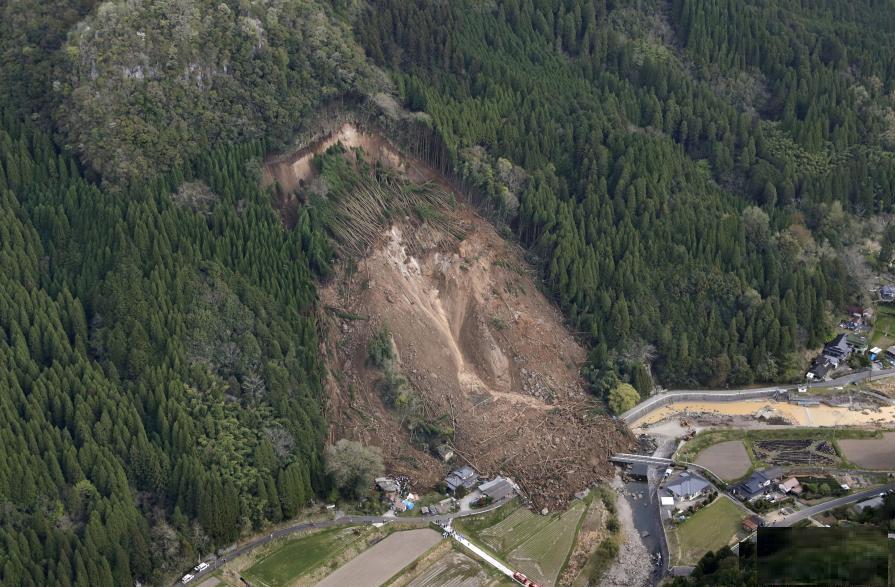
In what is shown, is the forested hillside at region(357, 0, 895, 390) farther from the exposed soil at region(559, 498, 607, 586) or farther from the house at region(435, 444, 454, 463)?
the house at region(435, 444, 454, 463)

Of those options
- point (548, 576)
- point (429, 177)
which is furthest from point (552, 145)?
point (548, 576)

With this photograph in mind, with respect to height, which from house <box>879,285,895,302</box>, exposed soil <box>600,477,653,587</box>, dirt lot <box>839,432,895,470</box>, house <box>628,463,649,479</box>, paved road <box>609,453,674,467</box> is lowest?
exposed soil <box>600,477,653,587</box>

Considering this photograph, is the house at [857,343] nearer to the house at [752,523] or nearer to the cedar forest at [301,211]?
the cedar forest at [301,211]

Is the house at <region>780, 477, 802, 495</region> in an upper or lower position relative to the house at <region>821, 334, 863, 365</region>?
lower

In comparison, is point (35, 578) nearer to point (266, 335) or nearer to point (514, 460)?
point (266, 335)

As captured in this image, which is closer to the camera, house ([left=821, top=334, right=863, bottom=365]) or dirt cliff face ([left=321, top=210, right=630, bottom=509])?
dirt cliff face ([left=321, top=210, right=630, bottom=509])

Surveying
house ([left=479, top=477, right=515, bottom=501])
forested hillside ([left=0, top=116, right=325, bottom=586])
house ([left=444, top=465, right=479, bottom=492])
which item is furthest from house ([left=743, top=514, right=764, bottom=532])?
forested hillside ([left=0, top=116, right=325, bottom=586])
